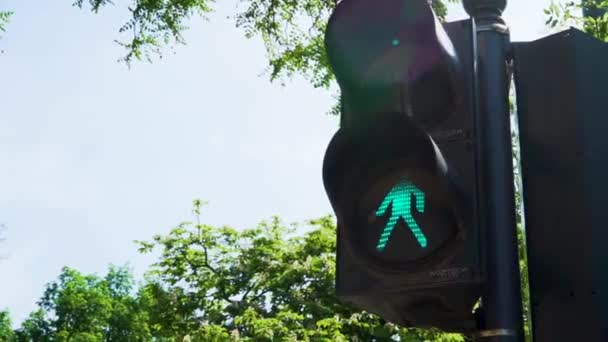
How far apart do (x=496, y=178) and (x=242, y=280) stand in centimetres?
2873

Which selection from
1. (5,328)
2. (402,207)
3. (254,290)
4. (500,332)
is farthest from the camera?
(5,328)

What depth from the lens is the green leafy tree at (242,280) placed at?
2755 centimetres

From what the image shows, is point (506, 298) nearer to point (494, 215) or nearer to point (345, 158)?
point (494, 215)

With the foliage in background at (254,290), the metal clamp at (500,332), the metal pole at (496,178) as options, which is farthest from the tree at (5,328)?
the metal clamp at (500,332)

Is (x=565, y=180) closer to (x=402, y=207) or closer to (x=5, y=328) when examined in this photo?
(x=402, y=207)

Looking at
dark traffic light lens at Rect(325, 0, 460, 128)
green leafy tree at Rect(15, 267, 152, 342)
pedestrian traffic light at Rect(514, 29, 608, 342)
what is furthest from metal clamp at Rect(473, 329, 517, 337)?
green leafy tree at Rect(15, 267, 152, 342)

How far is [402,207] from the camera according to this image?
2.37 m

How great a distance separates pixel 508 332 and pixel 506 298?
0.29 ft

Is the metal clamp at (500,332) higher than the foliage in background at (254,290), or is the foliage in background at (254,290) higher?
the foliage in background at (254,290)

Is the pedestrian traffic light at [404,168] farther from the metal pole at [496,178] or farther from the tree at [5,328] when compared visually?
the tree at [5,328]

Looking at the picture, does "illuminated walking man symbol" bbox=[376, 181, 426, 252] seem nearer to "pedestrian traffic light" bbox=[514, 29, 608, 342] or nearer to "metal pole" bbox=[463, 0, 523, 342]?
"metal pole" bbox=[463, 0, 523, 342]

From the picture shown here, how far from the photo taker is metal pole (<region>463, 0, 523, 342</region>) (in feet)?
7.56

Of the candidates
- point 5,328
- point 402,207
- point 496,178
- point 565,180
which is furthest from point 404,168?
point 5,328

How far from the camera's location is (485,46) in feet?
8.59
